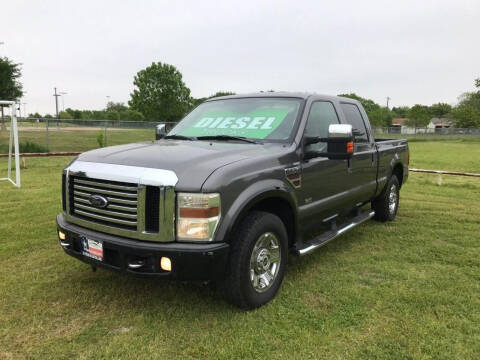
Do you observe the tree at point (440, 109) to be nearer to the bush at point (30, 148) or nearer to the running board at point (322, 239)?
the bush at point (30, 148)

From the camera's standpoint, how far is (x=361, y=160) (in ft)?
15.9

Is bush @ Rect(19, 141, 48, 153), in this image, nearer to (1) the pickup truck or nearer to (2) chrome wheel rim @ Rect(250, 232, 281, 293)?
(1) the pickup truck

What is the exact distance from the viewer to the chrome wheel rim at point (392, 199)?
19.9 ft

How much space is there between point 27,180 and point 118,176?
7.60 m

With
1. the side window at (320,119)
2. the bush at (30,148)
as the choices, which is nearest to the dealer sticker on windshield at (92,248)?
the side window at (320,119)

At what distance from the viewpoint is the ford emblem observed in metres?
2.94

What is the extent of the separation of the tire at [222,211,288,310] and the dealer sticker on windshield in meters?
0.97

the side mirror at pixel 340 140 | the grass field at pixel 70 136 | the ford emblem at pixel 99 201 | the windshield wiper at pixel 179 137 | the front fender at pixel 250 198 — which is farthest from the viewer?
the grass field at pixel 70 136

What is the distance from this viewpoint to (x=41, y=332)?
2.89m

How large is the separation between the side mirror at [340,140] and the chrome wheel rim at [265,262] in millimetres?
900

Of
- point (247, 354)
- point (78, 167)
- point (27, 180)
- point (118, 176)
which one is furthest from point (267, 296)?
point (27, 180)

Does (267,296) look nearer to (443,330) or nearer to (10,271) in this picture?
(443,330)

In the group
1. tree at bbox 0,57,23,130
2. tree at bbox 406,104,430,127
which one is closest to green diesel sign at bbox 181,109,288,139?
tree at bbox 0,57,23,130

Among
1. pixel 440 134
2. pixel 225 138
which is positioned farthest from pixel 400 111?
pixel 225 138
